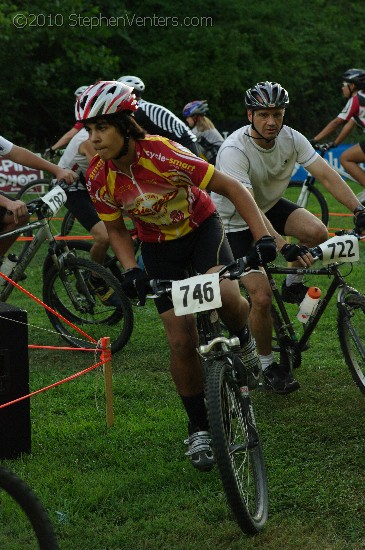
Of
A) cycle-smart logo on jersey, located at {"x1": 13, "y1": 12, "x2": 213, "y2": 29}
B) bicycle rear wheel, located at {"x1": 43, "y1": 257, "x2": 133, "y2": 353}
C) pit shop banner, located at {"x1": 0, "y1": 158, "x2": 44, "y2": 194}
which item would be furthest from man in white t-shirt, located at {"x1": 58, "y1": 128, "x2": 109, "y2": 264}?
cycle-smart logo on jersey, located at {"x1": 13, "y1": 12, "x2": 213, "y2": 29}

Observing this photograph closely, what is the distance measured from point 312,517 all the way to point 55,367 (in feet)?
11.8

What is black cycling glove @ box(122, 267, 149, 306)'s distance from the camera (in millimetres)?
4695

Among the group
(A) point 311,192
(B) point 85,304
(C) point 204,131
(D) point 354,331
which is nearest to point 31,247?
(B) point 85,304

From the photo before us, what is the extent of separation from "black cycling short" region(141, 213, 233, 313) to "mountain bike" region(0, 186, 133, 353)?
2379 mm

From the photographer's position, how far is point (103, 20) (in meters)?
32.3

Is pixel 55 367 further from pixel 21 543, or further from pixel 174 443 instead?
pixel 21 543

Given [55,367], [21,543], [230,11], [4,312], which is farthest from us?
[230,11]

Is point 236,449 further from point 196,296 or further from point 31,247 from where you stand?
point 31,247

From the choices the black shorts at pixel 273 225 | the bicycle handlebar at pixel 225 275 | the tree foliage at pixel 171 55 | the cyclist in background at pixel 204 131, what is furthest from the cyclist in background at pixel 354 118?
the tree foliage at pixel 171 55

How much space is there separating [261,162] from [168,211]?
159 centimetres

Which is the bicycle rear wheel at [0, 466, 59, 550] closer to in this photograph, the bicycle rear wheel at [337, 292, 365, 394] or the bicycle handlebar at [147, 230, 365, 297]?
the bicycle handlebar at [147, 230, 365, 297]

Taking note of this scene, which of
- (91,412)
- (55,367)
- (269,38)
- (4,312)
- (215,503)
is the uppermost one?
(4,312)

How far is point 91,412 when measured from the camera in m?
6.40

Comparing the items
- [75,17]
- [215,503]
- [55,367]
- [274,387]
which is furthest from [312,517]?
[75,17]
